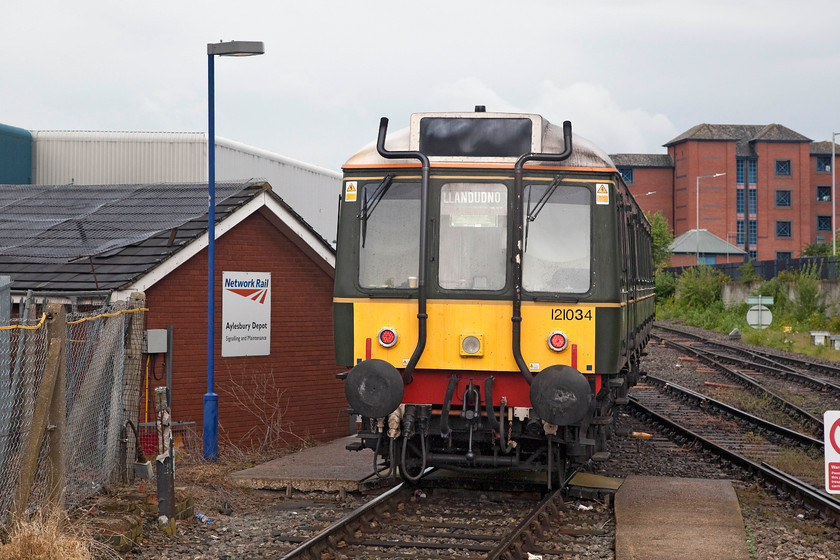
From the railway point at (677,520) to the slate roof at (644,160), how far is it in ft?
242

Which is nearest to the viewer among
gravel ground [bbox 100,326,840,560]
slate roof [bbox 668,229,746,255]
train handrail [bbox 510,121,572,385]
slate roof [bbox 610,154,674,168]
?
gravel ground [bbox 100,326,840,560]

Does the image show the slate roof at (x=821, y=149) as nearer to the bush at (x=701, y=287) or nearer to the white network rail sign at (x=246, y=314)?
the bush at (x=701, y=287)

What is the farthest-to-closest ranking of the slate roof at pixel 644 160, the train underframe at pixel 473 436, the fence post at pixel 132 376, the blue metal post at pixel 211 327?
the slate roof at pixel 644 160 → the blue metal post at pixel 211 327 → the fence post at pixel 132 376 → the train underframe at pixel 473 436

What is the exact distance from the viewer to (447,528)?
828cm

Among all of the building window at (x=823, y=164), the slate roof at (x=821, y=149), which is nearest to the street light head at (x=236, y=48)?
the slate roof at (x=821, y=149)

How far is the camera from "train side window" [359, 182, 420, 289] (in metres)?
8.78

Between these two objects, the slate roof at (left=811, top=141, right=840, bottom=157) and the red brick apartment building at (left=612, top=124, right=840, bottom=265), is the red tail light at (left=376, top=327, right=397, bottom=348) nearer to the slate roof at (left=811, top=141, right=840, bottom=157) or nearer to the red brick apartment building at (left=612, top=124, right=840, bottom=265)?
the red brick apartment building at (left=612, top=124, right=840, bottom=265)

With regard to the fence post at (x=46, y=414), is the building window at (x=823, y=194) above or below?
above

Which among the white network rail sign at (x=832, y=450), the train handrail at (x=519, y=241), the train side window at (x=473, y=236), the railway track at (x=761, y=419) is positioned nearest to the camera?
the white network rail sign at (x=832, y=450)

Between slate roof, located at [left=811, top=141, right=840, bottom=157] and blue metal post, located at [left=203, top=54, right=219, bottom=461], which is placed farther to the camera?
slate roof, located at [left=811, top=141, right=840, bottom=157]

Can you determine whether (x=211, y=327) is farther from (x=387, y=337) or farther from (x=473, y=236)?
(x=473, y=236)

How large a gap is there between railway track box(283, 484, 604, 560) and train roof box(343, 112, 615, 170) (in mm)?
2949

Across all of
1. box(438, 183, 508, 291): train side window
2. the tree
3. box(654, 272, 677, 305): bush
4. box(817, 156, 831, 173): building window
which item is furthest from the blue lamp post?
box(817, 156, 831, 173): building window

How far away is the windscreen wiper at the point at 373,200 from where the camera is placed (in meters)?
8.77
